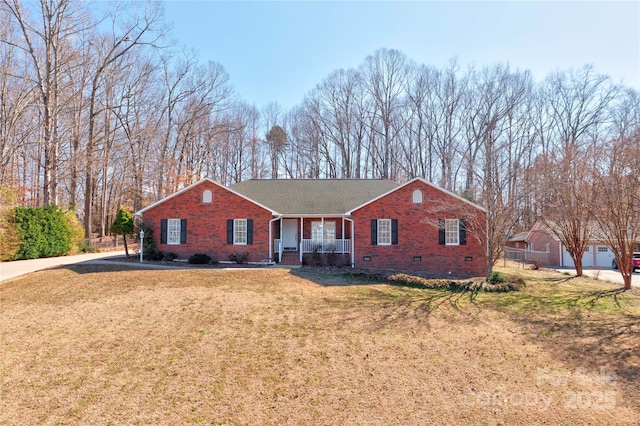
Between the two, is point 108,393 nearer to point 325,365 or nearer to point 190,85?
point 325,365

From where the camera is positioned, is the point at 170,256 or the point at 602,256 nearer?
the point at 170,256

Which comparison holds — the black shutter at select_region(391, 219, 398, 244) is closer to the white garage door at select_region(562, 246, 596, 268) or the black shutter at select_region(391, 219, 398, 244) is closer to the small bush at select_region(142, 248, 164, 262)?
the small bush at select_region(142, 248, 164, 262)

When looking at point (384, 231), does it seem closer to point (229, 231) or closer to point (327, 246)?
point (327, 246)

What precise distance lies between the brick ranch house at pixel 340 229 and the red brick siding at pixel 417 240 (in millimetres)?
49

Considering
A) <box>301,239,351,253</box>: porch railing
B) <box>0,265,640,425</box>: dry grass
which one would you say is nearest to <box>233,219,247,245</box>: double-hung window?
<box>301,239,351,253</box>: porch railing

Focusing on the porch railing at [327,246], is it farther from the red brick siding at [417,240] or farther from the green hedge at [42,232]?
the green hedge at [42,232]

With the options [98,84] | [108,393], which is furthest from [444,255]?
[98,84]

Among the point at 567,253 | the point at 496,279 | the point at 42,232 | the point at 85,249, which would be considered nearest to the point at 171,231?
the point at 42,232

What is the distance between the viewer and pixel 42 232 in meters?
20.2

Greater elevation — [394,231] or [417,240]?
[394,231]

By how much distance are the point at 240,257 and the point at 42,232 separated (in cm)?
1217

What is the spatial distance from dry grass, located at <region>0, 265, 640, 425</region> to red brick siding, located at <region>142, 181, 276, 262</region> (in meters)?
6.09

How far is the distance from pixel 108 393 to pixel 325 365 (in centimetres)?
384

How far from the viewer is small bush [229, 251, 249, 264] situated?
18141mm
